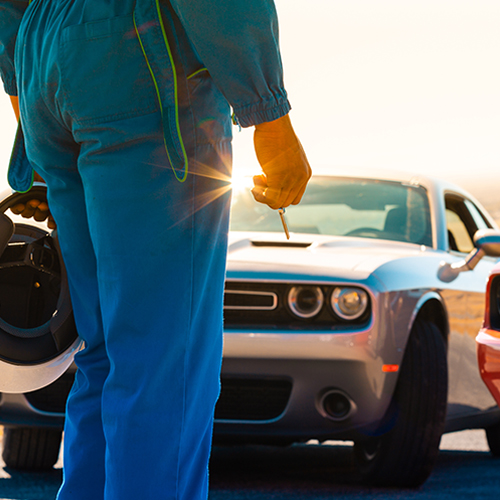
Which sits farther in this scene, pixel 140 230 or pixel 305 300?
pixel 305 300

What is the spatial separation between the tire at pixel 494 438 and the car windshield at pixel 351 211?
4.82 ft

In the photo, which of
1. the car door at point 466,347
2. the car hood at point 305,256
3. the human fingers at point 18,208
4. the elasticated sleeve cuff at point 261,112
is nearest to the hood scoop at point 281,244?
the car hood at point 305,256

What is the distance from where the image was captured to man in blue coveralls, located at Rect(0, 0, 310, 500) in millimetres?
1578

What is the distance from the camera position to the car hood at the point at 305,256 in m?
3.62

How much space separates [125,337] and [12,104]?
77 cm

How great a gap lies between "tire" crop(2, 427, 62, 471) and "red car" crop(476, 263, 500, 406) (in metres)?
2.20

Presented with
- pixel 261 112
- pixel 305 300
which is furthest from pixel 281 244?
pixel 261 112

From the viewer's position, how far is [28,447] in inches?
160

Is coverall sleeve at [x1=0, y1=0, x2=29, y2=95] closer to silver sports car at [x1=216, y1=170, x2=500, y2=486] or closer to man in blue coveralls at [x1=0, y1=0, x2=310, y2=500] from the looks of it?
man in blue coveralls at [x1=0, y1=0, x2=310, y2=500]

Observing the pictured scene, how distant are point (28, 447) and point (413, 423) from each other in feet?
6.09

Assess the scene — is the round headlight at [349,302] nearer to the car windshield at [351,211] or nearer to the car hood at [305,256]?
the car hood at [305,256]

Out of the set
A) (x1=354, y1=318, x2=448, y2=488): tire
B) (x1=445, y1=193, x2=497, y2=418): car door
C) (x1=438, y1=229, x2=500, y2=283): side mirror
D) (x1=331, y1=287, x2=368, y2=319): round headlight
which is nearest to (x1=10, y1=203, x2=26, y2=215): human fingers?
(x1=331, y1=287, x2=368, y2=319): round headlight

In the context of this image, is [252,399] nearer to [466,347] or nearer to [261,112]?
[466,347]

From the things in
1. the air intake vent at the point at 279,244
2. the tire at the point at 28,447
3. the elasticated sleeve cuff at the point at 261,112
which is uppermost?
the elasticated sleeve cuff at the point at 261,112
